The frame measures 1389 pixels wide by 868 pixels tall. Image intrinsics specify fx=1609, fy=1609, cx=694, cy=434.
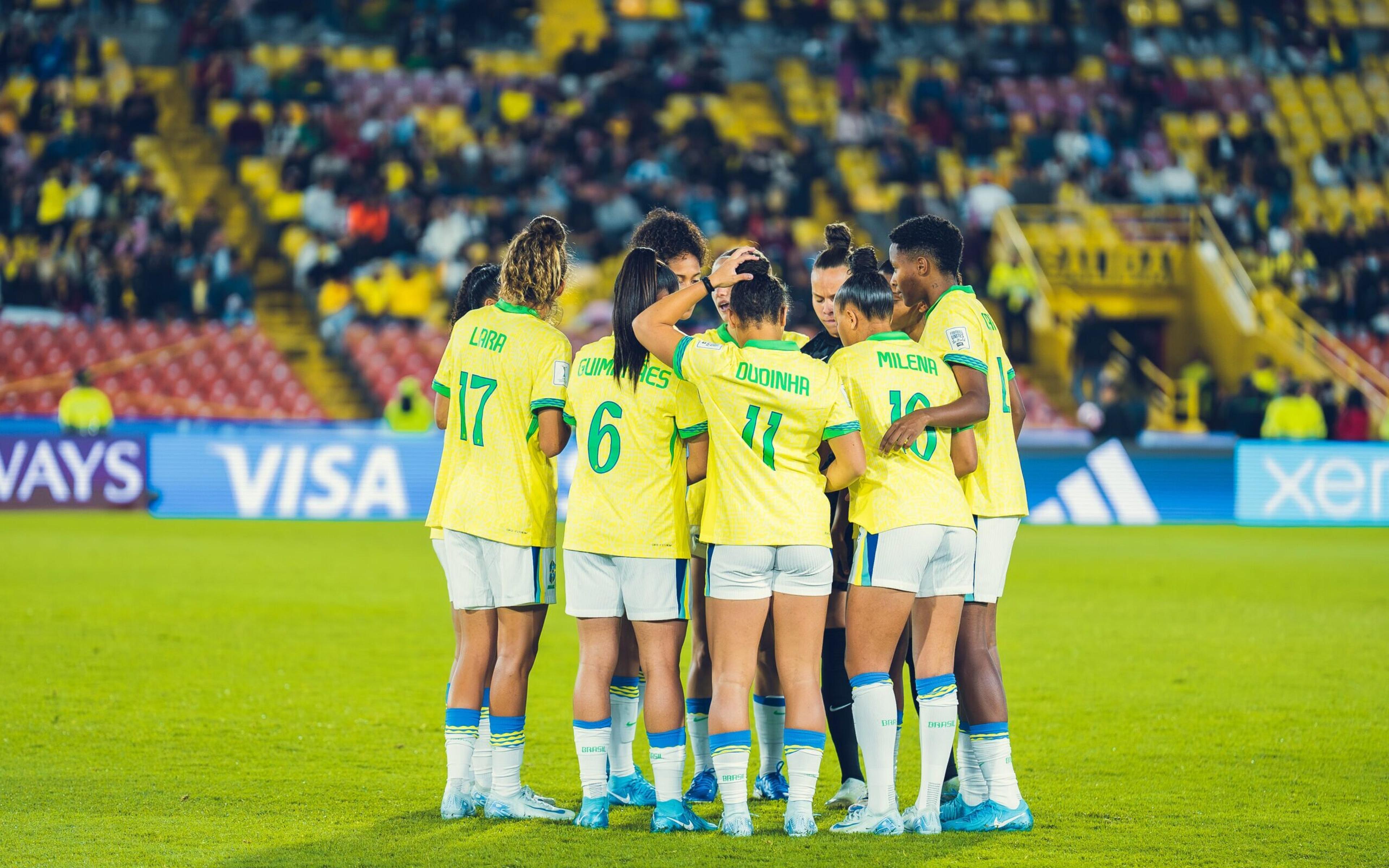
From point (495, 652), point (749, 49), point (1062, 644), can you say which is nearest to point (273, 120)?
point (749, 49)

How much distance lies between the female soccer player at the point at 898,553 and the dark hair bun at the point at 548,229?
3.30ft

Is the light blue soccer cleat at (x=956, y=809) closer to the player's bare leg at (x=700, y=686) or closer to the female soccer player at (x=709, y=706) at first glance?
the female soccer player at (x=709, y=706)

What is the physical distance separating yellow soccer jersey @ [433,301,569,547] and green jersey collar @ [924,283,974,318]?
51.0 inches

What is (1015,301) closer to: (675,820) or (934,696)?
(934,696)

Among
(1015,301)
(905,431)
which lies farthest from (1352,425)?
(905,431)

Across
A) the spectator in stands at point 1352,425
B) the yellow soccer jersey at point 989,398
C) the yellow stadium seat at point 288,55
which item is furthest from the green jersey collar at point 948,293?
the yellow stadium seat at point 288,55

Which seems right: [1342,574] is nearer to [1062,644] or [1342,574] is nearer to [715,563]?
[1062,644]

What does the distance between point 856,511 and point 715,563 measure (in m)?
0.54

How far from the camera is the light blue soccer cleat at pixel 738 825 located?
5301 millimetres

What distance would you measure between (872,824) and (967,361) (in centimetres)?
159

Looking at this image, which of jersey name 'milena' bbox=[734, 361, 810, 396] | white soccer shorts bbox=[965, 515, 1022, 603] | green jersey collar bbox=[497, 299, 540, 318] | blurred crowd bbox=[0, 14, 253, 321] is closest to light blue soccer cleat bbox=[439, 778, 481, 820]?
green jersey collar bbox=[497, 299, 540, 318]

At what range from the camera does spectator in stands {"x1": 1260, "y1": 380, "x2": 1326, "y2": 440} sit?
2111cm

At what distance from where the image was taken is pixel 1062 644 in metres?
10.2

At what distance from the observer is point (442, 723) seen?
24.9 ft
